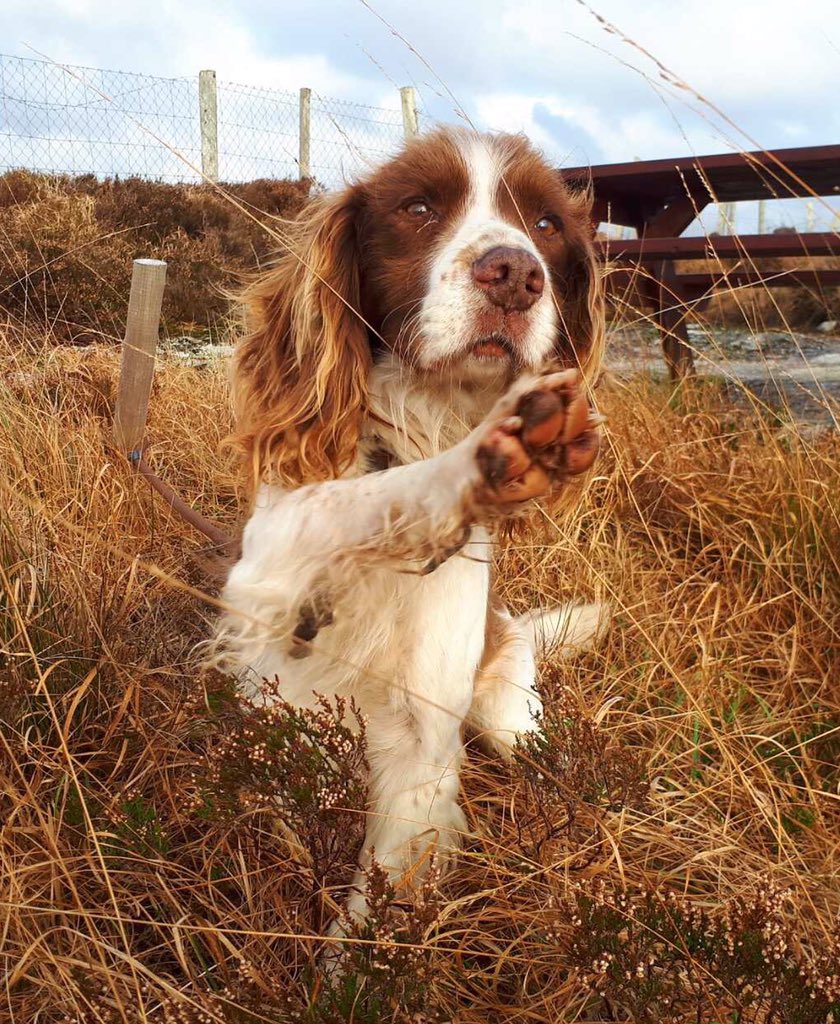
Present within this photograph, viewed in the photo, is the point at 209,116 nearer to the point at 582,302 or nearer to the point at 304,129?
the point at 304,129

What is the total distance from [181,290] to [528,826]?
7365 mm

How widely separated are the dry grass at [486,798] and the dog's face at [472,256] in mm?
722

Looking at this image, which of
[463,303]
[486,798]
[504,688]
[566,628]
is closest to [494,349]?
[463,303]

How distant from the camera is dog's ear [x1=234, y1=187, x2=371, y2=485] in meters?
2.15

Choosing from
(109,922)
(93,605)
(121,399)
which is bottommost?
(109,922)

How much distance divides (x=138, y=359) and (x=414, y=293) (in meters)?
1.86

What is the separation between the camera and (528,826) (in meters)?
2.08

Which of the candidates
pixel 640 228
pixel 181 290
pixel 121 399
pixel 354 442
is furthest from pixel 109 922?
pixel 181 290

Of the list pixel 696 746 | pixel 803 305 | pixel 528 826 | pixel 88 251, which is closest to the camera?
pixel 528 826

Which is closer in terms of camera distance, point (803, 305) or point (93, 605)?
point (93, 605)

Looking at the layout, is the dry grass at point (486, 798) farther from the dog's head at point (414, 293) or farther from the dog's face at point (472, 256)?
the dog's face at point (472, 256)

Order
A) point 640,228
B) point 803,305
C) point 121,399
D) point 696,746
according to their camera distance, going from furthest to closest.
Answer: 1. point 803,305
2. point 640,228
3. point 121,399
4. point 696,746

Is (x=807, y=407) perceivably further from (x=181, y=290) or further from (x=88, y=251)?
(x=88, y=251)

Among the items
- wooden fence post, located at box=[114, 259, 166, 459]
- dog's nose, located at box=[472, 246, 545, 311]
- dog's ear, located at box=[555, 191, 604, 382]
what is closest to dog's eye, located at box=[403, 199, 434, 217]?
dog's nose, located at box=[472, 246, 545, 311]
